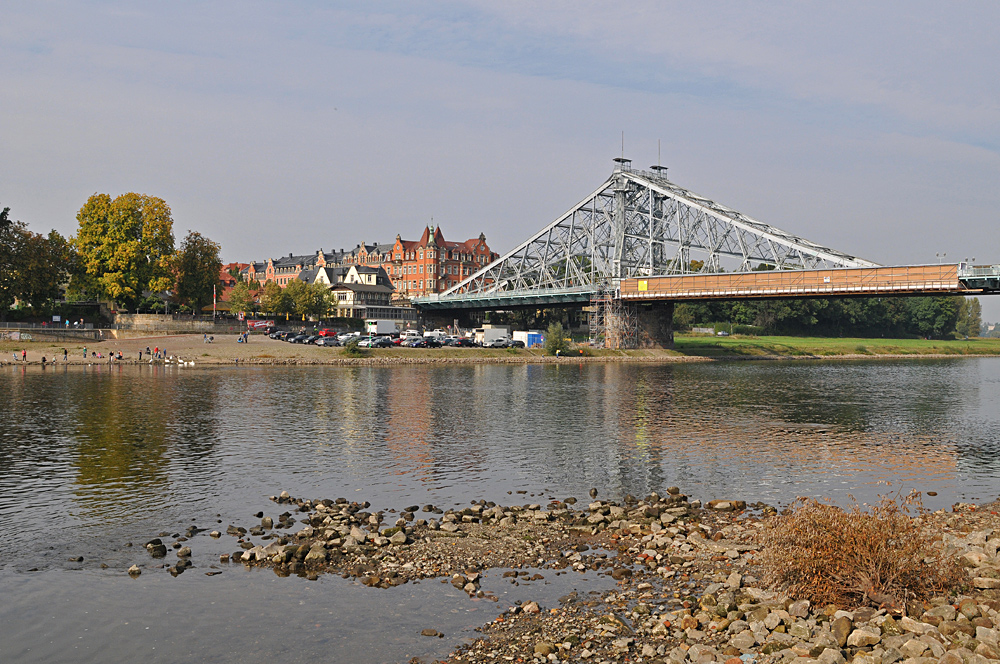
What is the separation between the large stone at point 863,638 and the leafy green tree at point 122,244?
111m

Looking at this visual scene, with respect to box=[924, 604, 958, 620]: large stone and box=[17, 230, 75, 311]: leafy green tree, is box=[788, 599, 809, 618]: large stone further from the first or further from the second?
box=[17, 230, 75, 311]: leafy green tree

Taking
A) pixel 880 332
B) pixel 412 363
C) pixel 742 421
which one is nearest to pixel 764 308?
pixel 880 332

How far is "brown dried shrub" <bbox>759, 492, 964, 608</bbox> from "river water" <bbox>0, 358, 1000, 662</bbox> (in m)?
4.68

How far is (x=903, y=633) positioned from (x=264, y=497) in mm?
20510

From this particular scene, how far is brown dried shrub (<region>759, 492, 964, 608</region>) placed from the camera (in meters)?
14.8

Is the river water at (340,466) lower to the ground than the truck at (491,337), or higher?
lower

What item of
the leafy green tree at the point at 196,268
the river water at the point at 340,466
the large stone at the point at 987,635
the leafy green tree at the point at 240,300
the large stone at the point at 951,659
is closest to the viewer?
the large stone at the point at 951,659

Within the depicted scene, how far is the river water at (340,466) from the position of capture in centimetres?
1619

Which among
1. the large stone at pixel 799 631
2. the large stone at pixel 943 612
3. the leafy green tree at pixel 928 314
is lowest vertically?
the large stone at pixel 799 631

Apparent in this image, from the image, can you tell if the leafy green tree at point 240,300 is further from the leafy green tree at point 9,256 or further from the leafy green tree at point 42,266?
the leafy green tree at point 9,256

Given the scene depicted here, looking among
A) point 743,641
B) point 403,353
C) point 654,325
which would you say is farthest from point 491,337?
point 743,641

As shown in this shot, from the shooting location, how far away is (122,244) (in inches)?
4225

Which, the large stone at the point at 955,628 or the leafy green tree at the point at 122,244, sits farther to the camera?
the leafy green tree at the point at 122,244

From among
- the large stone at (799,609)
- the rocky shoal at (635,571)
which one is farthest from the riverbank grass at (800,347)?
the large stone at (799,609)
